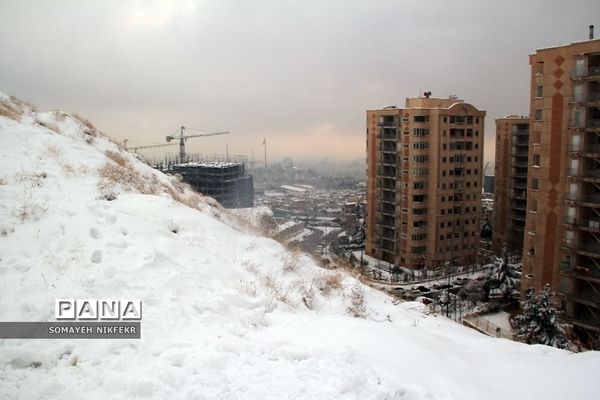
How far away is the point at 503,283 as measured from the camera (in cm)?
3309

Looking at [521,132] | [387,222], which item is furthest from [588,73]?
[387,222]

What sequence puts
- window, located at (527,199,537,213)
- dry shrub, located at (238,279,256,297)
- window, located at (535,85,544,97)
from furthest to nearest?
window, located at (527,199,537,213) < window, located at (535,85,544,97) < dry shrub, located at (238,279,256,297)

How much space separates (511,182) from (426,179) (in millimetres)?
10186

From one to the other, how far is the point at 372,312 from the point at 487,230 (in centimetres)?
5350

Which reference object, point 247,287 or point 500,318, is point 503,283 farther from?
point 247,287

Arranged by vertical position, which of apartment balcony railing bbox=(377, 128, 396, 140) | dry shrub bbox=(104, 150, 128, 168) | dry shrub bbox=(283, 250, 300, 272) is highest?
apartment balcony railing bbox=(377, 128, 396, 140)

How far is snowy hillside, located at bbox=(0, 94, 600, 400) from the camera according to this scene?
4.88 meters

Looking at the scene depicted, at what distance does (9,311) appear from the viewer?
17.8 feet

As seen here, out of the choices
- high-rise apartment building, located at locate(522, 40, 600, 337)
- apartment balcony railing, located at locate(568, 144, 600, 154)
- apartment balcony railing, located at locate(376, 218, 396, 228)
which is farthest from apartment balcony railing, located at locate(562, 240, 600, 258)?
apartment balcony railing, located at locate(376, 218, 396, 228)

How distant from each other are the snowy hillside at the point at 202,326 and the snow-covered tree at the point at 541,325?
1336 centimetres

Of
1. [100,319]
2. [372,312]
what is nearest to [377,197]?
[372,312]

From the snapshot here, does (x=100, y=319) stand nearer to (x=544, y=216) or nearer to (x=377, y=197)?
(x=544, y=216)

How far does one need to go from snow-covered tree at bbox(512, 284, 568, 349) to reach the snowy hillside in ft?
43.8

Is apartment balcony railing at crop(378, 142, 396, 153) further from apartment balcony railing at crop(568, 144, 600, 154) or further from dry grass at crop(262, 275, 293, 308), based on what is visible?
dry grass at crop(262, 275, 293, 308)
